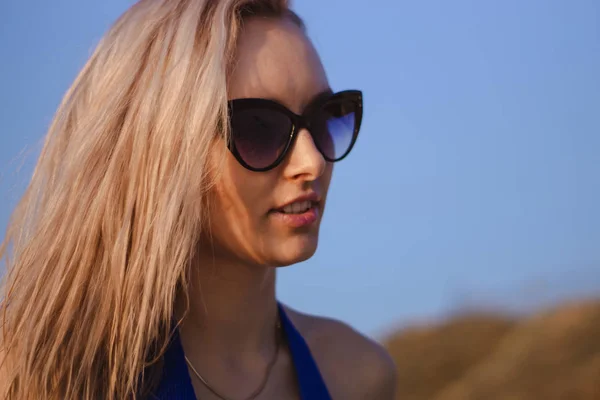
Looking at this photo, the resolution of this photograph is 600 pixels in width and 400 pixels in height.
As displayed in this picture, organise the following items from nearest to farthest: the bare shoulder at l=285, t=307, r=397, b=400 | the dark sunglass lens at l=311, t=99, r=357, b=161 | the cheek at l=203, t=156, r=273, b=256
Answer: the cheek at l=203, t=156, r=273, b=256 → the dark sunglass lens at l=311, t=99, r=357, b=161 → the bare shoulder at l=285, t=307, r=397, b=400

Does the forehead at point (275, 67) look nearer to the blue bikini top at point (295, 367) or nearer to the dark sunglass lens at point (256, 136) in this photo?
the dark sunglass lens at point (256, 136)

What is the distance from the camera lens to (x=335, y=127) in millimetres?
2719

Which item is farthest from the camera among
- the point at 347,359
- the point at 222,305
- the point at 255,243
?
the point at 347,359

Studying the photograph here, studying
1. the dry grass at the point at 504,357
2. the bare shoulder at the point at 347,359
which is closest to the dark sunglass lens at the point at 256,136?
the bare shoulder at the point at 347,359

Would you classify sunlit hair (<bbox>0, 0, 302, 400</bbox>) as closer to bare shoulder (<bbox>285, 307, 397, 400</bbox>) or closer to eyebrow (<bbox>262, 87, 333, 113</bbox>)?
eyebrow (<bbox>262, 87, 333, 113</bbox>)

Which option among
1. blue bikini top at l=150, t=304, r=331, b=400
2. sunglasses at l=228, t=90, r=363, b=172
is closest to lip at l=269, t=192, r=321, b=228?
sunglasses at l=228, t=90, r=363, b=172

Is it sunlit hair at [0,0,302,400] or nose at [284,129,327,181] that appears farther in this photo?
nose at [284,129,327,181]

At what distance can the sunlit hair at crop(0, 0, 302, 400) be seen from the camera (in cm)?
241

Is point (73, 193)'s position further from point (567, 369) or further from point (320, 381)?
point (567, 369)

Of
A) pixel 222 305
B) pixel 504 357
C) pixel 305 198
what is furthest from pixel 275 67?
pixel 504 357

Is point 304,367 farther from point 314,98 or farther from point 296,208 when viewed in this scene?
point 314,98

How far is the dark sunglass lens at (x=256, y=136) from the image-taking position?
2.50 m

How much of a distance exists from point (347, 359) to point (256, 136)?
1.06 m

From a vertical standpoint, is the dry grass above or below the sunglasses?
below
